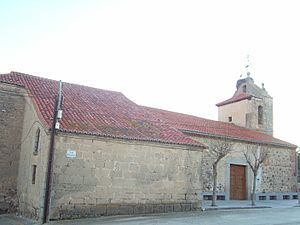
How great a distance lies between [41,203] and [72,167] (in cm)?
165

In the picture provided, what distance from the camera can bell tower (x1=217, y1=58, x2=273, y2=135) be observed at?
27.8m

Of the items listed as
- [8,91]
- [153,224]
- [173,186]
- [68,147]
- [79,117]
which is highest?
[8,91]

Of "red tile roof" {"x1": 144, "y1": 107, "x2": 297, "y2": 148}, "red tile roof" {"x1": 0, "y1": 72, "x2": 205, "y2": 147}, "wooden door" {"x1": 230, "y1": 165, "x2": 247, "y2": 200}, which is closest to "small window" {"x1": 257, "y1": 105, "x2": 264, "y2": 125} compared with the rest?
"red tile roof" {"x1": 144, "y1": 107, "x2": 297, "y2": 148}

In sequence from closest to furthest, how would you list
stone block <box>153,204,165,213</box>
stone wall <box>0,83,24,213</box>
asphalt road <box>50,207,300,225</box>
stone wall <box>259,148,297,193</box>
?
1. asphalt road <box>50,207,300,225</box>
2. stone block <box>153,204,165,213</box>
3. stone wall <box>0,83,24,213</box>
4. stone wall <box>259,148,297,193</box>

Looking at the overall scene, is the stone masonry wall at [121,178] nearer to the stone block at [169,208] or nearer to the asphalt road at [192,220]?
the stone block at [169,208]

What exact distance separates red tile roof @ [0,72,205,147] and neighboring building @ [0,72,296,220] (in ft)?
0.13

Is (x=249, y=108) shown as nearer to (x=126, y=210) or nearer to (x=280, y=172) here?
(x=280, y=172)

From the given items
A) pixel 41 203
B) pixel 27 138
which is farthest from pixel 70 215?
pixel 27 138

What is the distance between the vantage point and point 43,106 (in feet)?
47.8

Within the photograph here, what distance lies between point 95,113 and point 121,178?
10.7 feet

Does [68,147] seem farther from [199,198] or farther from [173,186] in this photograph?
[199,198]

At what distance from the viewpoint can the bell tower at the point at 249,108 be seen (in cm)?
2775

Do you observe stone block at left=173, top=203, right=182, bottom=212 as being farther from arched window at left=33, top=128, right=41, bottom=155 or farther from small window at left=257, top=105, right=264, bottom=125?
small window at left=257, top=105, right=264, bottom=125

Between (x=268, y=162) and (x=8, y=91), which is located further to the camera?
(x=268, y=162)
